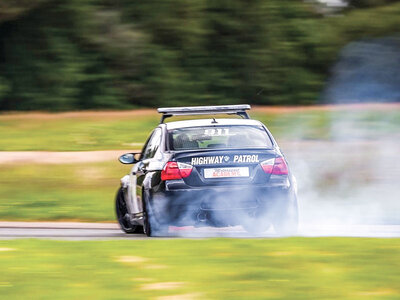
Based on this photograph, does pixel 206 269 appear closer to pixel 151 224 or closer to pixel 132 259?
pixel 132 259

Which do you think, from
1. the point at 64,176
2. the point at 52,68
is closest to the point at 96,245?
the point at 64,176

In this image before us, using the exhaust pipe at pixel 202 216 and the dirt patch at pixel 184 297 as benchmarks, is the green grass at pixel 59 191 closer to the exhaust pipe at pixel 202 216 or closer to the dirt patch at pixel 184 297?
the exhaust pipe at pixel 202 216

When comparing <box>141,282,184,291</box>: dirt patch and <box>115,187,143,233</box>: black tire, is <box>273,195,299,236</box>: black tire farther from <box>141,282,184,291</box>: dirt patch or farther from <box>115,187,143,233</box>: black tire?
<box>141,282,184,291</box>: dirt patch

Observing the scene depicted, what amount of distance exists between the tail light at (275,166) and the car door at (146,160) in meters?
1.39

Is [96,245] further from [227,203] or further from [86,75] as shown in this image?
[86,75]

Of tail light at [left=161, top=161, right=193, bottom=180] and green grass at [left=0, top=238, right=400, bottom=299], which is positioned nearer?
green grass at [left=0, top=238, right=400, bottom=299]

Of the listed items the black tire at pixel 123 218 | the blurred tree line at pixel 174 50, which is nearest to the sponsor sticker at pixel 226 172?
the black tire at pixel 123 218

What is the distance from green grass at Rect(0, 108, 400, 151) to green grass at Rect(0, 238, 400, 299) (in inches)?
677

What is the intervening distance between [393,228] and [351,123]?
15.1 meters

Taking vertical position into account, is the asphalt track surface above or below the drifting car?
below

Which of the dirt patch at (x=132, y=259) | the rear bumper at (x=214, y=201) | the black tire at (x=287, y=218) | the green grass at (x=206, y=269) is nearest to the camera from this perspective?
the green grass at (x=206, y=269)

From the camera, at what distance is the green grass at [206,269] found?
705 cm

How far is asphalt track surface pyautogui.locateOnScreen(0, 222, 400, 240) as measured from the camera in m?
12.5

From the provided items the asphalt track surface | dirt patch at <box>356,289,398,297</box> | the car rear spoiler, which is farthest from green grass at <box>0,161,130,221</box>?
dirt patch at <box>356,289,398,297</box>
